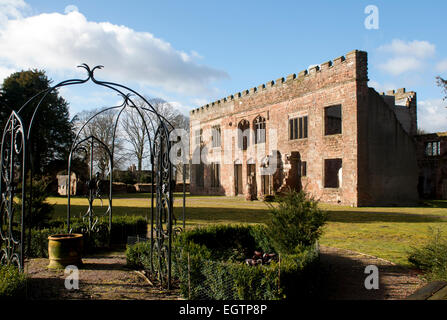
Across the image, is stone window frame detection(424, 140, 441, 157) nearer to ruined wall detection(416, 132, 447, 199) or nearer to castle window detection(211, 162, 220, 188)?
ruined wall detection(416, 132, 447, 199)

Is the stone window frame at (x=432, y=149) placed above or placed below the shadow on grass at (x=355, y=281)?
above

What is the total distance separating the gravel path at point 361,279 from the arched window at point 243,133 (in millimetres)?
23592

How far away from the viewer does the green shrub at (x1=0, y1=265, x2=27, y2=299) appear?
4.69m

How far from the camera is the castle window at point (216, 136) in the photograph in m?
35.7

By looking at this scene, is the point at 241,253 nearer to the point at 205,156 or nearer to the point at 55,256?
the point at 55,256

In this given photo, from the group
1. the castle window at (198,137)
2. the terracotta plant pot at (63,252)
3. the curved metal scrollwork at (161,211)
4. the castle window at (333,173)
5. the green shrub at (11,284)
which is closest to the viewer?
the green shrub at (11,284)

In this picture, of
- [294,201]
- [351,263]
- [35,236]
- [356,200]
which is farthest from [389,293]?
[356,200]

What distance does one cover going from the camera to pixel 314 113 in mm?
24797

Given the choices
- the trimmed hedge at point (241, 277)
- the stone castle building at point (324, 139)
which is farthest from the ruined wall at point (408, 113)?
the trimmed hedge at point (241, 277)

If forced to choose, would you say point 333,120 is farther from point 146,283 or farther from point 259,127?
point 146,283

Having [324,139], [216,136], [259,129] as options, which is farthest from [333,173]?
[216,136]

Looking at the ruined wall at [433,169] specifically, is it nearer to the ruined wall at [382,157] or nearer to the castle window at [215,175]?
the ruined wall at [382,157]

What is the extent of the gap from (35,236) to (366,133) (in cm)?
1931

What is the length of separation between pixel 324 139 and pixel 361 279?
1833 centimetres
